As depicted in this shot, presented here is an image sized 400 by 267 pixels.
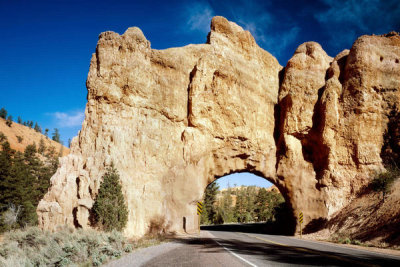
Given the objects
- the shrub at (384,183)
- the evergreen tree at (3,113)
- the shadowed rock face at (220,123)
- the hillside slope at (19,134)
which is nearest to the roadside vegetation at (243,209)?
the shadowed rock face at (220,123)

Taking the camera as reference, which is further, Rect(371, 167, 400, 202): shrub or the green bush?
Rect(371, 167, 400, 202): shrub

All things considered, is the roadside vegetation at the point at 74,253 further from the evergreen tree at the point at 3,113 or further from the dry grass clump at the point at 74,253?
the evergreen tree at the point at 3,113

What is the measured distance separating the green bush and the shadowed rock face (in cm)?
204

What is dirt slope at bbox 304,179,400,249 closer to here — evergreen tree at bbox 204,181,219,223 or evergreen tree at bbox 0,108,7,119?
evergreen tree at bbox 204,181,219,223

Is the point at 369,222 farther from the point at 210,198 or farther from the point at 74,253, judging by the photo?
the point at 210,198

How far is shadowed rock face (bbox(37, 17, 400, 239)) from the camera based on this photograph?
2319 centimetres

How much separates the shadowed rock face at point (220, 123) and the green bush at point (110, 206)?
2.04 m

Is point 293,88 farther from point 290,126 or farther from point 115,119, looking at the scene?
Answer: point 115,119

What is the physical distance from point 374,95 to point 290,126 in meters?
8.20

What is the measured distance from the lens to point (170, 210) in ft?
78.4

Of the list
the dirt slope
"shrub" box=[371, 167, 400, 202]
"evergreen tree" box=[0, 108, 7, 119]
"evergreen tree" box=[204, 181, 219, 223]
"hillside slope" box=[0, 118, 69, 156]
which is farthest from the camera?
"evergreen tree" box=[0, 108, 7, 119]

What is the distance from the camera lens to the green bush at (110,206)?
60.1 ft

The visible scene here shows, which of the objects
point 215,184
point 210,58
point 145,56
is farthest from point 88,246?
point 215,184

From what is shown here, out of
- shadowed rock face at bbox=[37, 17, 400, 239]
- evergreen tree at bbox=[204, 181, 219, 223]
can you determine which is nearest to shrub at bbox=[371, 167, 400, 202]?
shadowed rock face at bbox=[37, 17, 400, 239]
